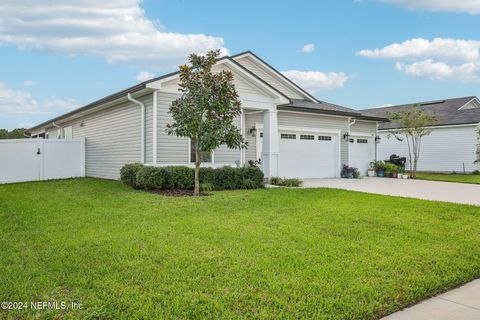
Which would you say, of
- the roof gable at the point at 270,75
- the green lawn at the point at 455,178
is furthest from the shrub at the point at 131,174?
the green lawn at the point at 455,178

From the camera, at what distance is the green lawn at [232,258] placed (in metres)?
3.26

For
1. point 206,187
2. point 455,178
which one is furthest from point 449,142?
point 206,187

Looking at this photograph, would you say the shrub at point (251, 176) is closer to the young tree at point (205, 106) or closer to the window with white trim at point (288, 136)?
the young tree at point (205, 106)

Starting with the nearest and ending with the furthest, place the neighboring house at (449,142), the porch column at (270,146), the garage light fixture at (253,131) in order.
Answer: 1. the porch column at (270,146)
2. the garage light fixture at (253,131)
3. the neighboring house at (449,142)

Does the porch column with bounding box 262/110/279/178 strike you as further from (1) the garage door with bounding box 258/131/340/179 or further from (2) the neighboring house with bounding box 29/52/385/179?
(1) the garage door with bounding box 258/131/340/179

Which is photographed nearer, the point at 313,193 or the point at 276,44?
the point at 313,193

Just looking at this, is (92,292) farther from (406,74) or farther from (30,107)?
(30,107)

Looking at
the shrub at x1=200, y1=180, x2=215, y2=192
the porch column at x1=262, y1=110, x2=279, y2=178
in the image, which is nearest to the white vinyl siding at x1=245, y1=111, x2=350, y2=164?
the porch column at x1=262, y1=110, x2=279, y2=178

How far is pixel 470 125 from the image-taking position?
Result: 22250mm

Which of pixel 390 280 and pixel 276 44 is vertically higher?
pixel 276 44

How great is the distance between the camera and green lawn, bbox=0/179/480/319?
3.26 m

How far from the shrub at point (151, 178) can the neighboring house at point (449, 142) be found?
677 inches

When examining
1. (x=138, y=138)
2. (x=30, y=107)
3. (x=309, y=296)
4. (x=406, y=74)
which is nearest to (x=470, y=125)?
(x=406, y=74)

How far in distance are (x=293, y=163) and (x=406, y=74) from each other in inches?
366
